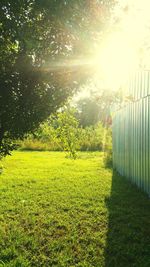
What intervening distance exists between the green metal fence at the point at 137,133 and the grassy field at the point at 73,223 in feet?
1.78

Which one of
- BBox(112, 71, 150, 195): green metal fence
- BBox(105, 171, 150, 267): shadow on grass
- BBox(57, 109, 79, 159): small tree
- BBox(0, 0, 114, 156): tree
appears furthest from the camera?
BBox(112, 71, 150, 195): green metal fence

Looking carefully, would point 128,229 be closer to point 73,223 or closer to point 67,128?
point 73,223

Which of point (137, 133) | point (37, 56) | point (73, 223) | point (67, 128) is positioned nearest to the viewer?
point (37, 56)

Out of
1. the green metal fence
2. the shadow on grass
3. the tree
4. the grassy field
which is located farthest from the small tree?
the green metal fence

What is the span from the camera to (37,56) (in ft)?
15.0

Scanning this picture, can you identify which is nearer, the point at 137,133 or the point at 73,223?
A: the point at 73,223

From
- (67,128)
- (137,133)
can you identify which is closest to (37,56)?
(67,128)

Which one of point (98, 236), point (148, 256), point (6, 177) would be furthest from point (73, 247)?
point (6, 177)

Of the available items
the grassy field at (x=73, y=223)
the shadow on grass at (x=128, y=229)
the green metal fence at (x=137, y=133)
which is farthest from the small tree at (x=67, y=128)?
the green metal fence at (x=137, y=133)

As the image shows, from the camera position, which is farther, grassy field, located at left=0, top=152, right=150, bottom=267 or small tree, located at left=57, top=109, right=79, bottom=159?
small tree, located at left=57, top=109, right=79, bottom=159

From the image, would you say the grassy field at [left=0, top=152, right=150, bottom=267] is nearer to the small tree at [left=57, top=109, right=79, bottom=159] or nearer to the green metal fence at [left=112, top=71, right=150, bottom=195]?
the green metal fence at [left=112, top=71, right=150, bottom=195]

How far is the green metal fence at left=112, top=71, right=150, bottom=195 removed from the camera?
8211mm

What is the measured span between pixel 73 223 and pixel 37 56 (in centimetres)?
346

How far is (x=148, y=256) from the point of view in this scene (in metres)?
4.74
